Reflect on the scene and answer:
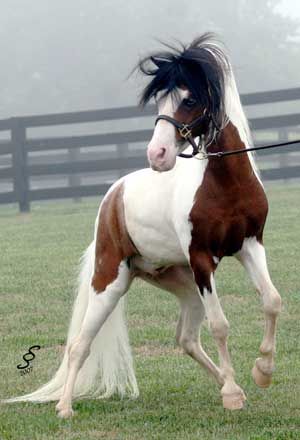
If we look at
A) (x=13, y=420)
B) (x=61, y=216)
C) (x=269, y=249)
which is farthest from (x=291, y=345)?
(x=61, y=216)

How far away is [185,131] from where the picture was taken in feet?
17.0

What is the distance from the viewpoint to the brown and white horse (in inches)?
206

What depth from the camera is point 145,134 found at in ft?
62.6

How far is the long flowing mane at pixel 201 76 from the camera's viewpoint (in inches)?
205

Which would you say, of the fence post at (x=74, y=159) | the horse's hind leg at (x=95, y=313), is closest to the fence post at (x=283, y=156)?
the fence post at (x=74, y=159)

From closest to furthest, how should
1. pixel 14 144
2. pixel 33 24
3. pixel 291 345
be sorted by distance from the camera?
pixel 291 345 → pixel 14 144 → pixel 33 24

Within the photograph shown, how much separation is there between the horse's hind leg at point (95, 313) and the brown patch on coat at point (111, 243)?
0.10 ft

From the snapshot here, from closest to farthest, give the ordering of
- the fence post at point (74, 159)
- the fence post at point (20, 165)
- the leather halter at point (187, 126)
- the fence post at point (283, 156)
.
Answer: the leather halter at point (187, 126), the fence post at point (20, 165), the fence post at point (283, 156), the fence post at point (74, 159)

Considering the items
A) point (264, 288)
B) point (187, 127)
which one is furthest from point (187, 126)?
point (264, 288)

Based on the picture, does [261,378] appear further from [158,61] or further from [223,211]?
[158,61]

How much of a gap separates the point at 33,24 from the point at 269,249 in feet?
89.9

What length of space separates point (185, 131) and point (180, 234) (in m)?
0.55

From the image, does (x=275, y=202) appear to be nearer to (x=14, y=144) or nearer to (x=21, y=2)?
(x=14, y=144)

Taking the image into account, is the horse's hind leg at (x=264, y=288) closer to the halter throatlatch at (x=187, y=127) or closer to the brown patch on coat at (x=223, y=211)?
the brown patch on coat at (x=223, y=211)
